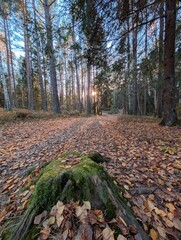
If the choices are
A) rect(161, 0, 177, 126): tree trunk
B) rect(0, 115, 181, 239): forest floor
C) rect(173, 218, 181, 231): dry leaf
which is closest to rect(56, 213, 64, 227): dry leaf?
rect(0, 115, 181, 239): forest floor

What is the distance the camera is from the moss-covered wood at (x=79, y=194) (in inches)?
52.9

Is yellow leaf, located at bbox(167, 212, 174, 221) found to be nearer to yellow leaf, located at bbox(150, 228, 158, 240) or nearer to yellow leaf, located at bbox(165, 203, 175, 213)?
yellow leaf, located at bbox(165, 203, 175, 213)

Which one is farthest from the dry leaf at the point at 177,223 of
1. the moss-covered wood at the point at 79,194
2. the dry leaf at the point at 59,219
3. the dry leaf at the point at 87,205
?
the dry leaf at the point at 59,219

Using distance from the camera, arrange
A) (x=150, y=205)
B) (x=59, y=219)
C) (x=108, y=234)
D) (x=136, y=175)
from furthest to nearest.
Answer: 1. (x=136, y=175)
2. (x=150, y=205)
3. (x=59, y=219)
4. (x=108, y=234)

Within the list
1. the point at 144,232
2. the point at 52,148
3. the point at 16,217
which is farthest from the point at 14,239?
the point at 52,148

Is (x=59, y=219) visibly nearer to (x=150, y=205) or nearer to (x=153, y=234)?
(x=153, y=234)

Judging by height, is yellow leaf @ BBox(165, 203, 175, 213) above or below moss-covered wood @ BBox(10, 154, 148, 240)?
below

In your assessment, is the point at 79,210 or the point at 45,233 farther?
the point at 79,210

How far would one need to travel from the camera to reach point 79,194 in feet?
4.80

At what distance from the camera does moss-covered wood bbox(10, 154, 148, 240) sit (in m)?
1.34

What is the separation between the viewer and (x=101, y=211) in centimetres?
135

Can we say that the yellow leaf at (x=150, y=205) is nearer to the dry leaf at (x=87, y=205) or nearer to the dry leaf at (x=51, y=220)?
the dry leaf at (x=87, y=205)

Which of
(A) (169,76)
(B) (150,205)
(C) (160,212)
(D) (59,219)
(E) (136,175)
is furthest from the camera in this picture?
(A) (169,76)

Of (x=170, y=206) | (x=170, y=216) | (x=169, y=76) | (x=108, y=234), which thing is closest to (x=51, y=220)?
(x=108, y=234)
